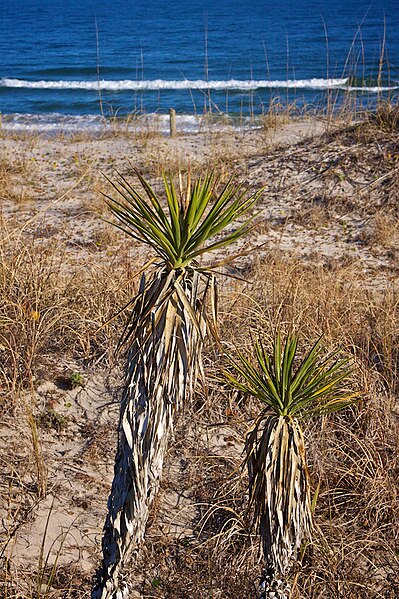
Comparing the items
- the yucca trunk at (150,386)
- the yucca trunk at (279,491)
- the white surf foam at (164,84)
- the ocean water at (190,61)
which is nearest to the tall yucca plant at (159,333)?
the yucca trunk at (150,386)

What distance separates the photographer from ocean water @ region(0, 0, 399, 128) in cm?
2034

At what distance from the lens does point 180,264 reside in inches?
91.5

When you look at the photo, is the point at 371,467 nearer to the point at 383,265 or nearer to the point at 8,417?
the point at 8,417

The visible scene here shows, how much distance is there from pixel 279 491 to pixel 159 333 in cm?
73

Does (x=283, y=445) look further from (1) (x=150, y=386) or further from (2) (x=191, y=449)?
(2) (x=191, y=449)

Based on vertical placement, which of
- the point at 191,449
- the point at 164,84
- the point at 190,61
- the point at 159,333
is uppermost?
the point at 190,61

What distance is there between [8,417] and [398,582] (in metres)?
2.46

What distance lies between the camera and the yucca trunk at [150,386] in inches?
92.0

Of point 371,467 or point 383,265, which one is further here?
point 383,265

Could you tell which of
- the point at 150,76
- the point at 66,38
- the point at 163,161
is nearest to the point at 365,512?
the point at 163,161

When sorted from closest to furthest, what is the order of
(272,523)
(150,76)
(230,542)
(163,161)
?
(272,523), (230,542), (163,161), (150,76)

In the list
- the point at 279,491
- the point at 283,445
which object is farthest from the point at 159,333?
the point at 279,491

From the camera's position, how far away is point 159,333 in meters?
2.36

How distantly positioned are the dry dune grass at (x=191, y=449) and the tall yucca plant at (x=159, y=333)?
38 centimetres
